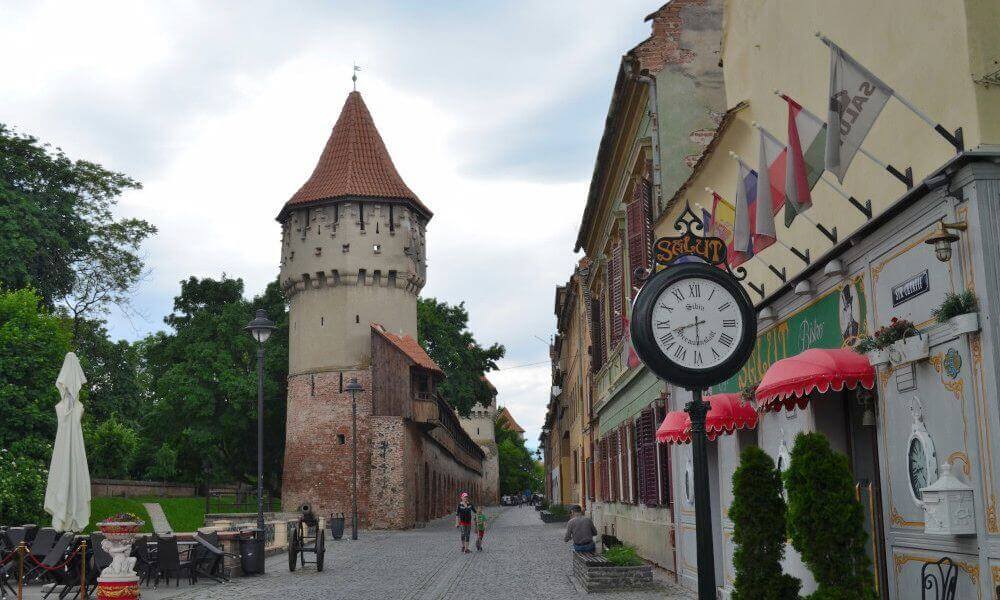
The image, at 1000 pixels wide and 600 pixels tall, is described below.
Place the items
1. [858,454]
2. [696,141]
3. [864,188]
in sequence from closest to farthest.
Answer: [864,188], [858,454], [696,141]

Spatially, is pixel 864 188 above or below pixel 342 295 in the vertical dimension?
below

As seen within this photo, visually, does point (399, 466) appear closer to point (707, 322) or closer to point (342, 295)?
point (342, 295)

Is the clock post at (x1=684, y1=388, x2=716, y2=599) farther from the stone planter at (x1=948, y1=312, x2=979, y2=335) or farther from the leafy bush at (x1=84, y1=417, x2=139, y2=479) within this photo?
the leafy bush at (x1=84, y1=417, x2=139, y2=479)

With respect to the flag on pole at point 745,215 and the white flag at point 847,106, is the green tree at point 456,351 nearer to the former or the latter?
the flag on pole at point 745,215

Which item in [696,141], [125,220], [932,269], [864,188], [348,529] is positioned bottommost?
[348,529]

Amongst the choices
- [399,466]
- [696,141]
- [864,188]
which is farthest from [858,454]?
[399,466]

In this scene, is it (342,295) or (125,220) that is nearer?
(125,220)

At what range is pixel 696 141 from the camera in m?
18.3

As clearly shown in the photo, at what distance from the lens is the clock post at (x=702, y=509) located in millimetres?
5969

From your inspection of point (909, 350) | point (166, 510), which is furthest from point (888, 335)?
point (166, 510)

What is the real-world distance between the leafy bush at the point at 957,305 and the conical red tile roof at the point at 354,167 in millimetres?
45719

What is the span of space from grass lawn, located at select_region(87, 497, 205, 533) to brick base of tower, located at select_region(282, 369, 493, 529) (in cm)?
443

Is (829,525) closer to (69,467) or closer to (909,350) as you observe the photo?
(909,350)

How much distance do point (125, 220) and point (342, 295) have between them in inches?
428
